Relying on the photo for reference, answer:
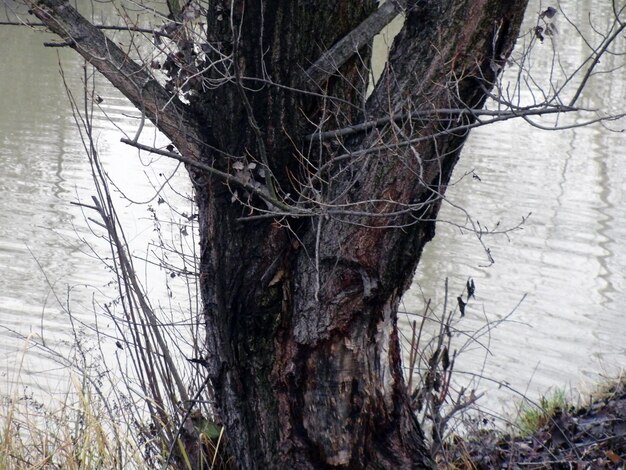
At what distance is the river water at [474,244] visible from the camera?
21.5 feet

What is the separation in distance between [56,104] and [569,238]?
308 inches

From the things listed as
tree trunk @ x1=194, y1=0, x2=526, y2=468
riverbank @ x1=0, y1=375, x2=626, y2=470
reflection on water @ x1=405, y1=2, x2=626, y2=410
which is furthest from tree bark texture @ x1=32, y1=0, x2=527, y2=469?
reflection on water @ x1=405, y1=2, x2=626, y2=410

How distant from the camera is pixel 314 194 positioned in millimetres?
3021

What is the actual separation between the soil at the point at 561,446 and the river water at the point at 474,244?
40 cm

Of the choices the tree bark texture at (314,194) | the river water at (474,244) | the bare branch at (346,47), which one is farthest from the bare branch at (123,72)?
the river water at (474,244)

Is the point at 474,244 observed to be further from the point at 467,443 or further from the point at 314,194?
the point at 314,194

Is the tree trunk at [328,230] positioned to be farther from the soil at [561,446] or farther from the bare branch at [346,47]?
the soil at [561,446]

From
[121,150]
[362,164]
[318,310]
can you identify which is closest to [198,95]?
[362,164]

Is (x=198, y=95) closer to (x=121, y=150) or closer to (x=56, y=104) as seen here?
(x=121, y=150)

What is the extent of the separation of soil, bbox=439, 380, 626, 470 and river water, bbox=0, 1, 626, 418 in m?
0.40

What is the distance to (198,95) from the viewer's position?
3242 mm

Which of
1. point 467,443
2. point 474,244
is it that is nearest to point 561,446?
point 467,443

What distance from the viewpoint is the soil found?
13.3ft

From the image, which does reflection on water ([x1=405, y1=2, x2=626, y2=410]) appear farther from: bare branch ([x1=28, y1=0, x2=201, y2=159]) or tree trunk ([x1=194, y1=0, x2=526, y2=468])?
bare branch ([x1=28, y1=0, x2=201, y2=159])
